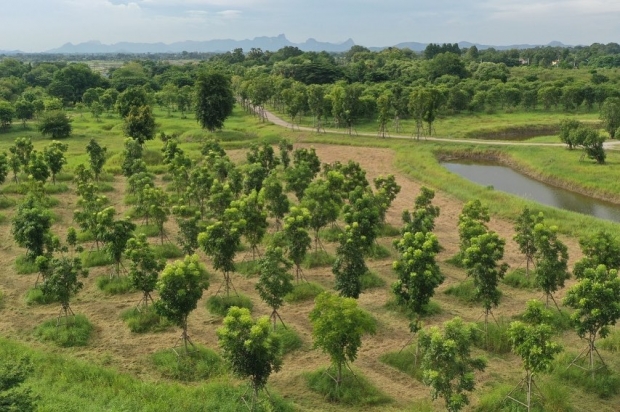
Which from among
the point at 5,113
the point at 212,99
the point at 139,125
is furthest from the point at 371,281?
the point at 5,113

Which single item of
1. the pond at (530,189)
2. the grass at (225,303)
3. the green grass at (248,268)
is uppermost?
the pond at (530,189)

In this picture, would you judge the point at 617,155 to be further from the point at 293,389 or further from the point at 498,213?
the point at 293,389

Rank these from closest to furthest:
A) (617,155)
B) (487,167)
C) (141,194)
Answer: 1. (141,194)
2. (617,155)
3. (487,167)

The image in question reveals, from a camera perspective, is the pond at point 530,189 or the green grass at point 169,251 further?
the pond at point 530,189

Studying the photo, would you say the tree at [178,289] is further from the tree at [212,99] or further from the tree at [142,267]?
the tree at [212,99]

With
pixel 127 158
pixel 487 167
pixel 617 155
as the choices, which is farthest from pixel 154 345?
pixel 617 155

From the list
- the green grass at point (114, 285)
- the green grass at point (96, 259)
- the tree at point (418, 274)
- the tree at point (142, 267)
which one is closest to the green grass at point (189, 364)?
the tree at point (142, 267)

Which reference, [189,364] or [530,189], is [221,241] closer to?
[189,364]
